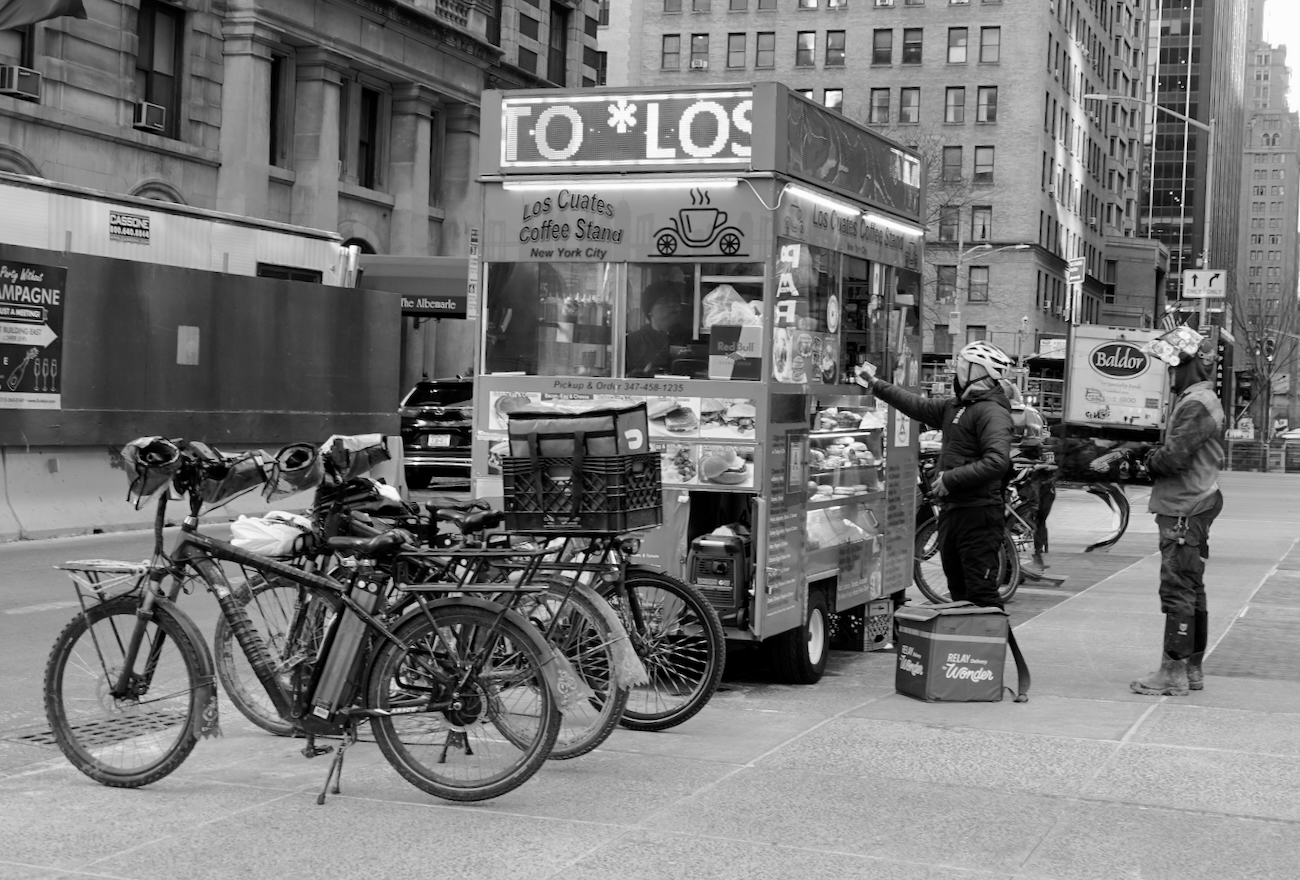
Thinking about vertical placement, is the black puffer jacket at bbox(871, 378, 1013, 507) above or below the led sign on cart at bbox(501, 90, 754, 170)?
below

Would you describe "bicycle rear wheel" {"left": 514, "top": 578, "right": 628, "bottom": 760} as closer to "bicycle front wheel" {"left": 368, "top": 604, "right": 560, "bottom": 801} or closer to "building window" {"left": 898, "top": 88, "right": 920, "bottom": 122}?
"bicycle front wheel" {"left": 368, "top": 604, "right": 560, "bottom": 801}

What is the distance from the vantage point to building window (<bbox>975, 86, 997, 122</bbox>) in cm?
8100

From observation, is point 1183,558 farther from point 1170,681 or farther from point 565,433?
point 565,433

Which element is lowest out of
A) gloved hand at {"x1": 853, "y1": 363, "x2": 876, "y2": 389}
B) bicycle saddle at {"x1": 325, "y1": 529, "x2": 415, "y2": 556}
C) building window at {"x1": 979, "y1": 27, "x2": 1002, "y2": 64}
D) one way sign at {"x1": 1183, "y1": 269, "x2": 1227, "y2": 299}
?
bicycle saddle at {"x1": 325, "y1": 529, "x2": 415, "y2": 556}

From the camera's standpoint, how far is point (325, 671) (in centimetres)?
600

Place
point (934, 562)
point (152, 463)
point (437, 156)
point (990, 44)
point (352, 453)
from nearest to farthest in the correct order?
point (152, 463) → point (352, 453) → point (934, 562) → point (437, 156) → point (990, 44)

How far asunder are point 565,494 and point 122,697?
5.95 ft

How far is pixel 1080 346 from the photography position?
41.2 m

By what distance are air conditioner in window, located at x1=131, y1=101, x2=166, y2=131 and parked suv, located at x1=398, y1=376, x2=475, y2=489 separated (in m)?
9.37

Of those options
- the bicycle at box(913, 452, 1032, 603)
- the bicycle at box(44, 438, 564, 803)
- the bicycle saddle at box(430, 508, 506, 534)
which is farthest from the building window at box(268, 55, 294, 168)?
the bicycle at box(44, 438, 564, 803)

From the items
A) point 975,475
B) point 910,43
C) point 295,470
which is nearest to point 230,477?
point 295,470

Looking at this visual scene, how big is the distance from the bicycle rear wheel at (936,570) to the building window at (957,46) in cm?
7158

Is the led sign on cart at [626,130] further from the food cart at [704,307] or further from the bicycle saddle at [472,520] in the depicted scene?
the bicycle saddle at [472,520]

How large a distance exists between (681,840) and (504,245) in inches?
171
